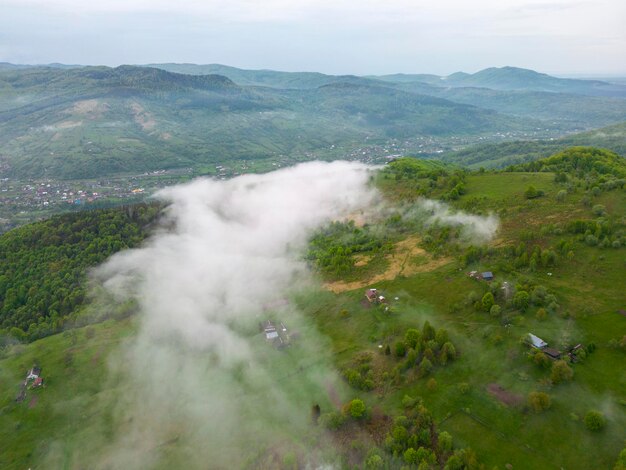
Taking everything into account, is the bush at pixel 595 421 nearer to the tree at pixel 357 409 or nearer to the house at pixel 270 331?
the tree at pixel 357 409

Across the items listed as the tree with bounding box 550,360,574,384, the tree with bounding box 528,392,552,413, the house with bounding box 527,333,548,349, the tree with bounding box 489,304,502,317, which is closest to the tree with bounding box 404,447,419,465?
the tree with bounding box 528,392,552,413

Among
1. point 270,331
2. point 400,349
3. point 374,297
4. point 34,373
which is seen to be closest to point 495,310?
point 400,349

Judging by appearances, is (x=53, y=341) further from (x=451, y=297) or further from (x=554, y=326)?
(x=554, y=326)

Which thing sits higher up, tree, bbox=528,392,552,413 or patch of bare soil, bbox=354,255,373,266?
tree, bbox=528,392,552,413

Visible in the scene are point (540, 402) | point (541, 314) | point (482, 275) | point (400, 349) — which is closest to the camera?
point (540, 402)

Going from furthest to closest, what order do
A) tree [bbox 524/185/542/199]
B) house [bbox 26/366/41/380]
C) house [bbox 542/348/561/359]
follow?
tree [bbox 524/185/542/199] → house [bbox 26/366/41/380] → house [bbox 542/348/561/359]

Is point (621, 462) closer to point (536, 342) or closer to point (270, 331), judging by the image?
point (536, 342)

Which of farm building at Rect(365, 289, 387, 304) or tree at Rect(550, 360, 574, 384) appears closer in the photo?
tree at Rect(550, 360, 574, 384)

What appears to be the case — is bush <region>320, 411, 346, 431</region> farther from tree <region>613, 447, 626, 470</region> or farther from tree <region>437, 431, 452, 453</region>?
tree <region>613, 447, 626, 470</region>
